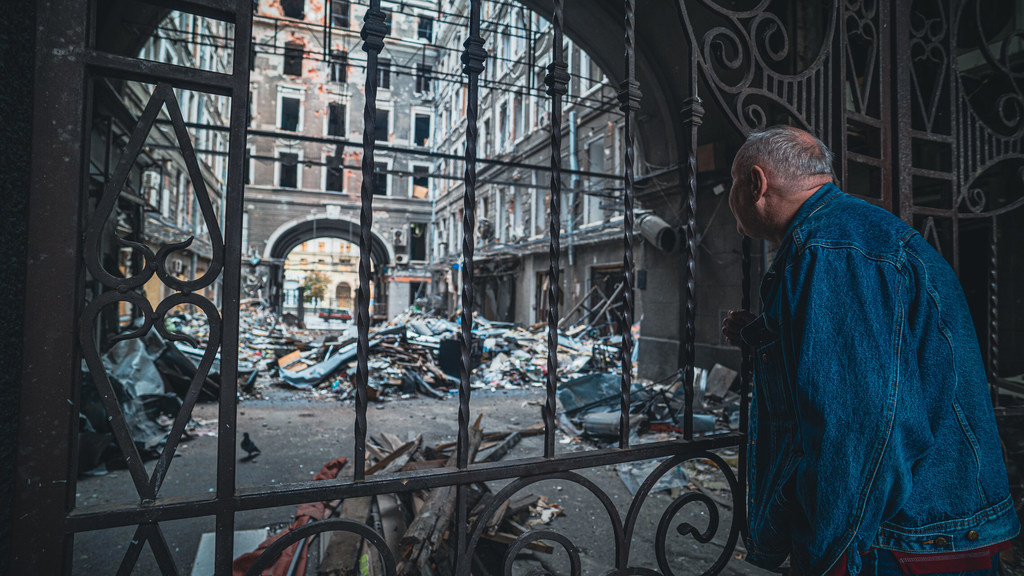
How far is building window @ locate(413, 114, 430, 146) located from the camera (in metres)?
32.4

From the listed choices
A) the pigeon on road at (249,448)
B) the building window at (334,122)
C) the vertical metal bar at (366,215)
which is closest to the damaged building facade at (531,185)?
the building window at (334,122)

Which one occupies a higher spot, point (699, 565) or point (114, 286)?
point (114, 286)

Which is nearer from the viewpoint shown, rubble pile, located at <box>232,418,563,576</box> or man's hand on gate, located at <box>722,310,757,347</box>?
man's hand on gate, located at <box>722,310,757,347</box>

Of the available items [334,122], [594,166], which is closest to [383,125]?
[334,122]

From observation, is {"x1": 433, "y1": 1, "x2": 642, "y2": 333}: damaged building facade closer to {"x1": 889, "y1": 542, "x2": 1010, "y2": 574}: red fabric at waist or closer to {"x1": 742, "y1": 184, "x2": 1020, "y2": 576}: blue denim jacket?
{"x1": 742, "y1": 184, "x2": 1020, "y2": 576}: blue denim jacket

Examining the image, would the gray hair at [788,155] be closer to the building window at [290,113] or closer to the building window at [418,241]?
the building window at [418,241]

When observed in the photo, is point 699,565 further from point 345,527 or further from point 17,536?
point 17,536

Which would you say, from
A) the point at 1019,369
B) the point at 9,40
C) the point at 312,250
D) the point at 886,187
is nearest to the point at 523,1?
the point at 886,187

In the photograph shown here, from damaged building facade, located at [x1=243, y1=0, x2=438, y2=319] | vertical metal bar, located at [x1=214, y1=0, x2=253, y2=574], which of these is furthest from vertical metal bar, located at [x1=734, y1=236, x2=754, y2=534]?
damaged building facade, located at [x1=243, y1=0, x2=438, y2=319]

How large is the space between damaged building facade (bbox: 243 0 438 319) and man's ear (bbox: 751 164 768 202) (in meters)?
29.0

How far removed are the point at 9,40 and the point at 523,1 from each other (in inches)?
280

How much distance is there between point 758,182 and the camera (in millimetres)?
1396

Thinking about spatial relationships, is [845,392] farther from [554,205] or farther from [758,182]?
[554,205]

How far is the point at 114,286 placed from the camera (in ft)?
3.46
